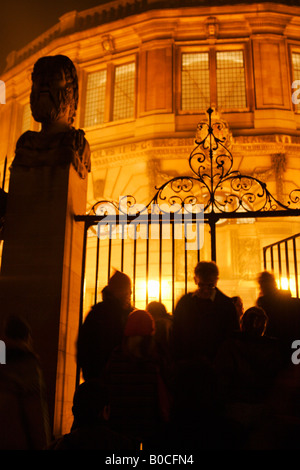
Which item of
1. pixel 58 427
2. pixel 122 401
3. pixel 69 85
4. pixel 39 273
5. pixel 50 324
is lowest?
pixel 58 427

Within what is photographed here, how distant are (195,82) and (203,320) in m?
19.0

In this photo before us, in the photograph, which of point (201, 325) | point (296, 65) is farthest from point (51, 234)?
point (296, 65)

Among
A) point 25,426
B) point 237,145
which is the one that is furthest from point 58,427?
point 237,145

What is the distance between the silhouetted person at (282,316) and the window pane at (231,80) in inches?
671

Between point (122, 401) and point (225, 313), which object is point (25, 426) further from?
point (225, 313)

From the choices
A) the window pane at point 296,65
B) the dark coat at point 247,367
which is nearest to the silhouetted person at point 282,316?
the dark coat at point 247,367

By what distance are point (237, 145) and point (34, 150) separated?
49.3 feet

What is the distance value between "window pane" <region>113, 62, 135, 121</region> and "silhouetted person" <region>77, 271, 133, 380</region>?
18310 mm

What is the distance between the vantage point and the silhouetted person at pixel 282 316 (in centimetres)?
505

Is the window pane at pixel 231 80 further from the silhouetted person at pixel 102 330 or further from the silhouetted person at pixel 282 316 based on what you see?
the silhouetted person at pixel 102 330

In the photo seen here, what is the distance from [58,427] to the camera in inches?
201

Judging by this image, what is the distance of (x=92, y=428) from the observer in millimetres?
3055

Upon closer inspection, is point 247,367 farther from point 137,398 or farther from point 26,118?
point 26,118

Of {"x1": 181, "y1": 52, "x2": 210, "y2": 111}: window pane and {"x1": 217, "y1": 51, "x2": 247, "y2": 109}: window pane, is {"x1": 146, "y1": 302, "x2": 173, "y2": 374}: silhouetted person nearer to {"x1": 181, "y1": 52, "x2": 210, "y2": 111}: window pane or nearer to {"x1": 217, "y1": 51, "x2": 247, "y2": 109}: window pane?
{"x1": 181, "y1": 52, "x2": 210, "y2": 111}: window pane
